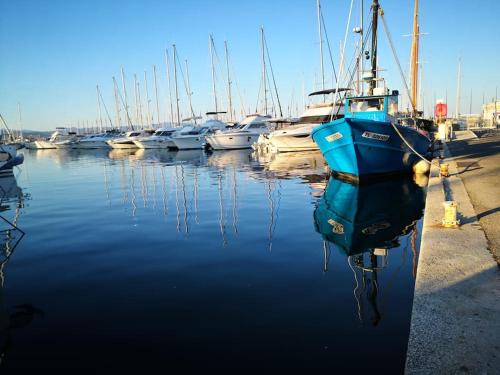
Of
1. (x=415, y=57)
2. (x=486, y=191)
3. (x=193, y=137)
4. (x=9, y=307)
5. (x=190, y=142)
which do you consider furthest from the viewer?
(x=190, y=142)

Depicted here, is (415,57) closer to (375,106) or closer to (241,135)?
(375,106)

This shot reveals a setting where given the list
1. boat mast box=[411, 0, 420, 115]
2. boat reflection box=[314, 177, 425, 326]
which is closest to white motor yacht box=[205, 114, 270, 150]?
boat mast box=[411, 0, 420, 115]

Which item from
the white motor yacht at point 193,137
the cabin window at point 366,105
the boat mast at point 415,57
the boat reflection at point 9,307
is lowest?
the boat reflection at point 9,307

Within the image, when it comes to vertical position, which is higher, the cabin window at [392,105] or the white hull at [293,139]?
the cabin window at [392,105]

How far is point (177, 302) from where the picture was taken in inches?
191

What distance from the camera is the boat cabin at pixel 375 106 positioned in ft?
48.4

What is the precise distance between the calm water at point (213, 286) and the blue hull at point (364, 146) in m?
2.19

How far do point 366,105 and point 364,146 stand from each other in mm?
3202

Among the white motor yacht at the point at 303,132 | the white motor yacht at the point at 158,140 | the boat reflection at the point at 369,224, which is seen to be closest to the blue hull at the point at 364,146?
the boat reflection at the point at 369,224

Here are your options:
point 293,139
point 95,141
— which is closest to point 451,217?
point 293,139

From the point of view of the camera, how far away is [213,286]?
17.5ft

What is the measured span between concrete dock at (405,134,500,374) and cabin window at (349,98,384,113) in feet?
26.9

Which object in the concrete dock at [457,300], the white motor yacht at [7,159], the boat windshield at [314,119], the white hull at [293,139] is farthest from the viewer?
the white hull at [293,139]

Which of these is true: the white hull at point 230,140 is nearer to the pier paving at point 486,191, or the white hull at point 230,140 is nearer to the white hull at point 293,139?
the white hull at point 293,139
